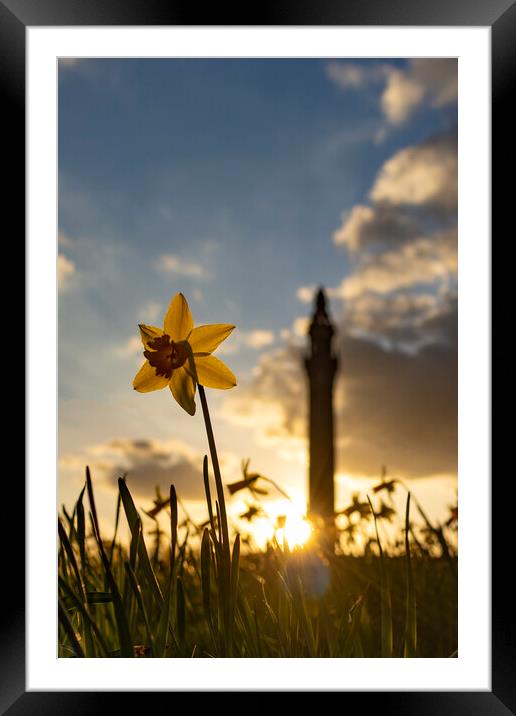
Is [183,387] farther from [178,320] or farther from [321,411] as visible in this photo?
[321,411]

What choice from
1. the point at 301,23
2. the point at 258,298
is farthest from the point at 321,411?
the point at 301,23

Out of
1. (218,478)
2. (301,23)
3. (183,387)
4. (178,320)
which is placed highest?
(301,23)

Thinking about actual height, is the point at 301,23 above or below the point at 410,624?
above

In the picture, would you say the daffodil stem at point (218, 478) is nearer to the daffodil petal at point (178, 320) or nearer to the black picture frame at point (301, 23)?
the daffodil petal at point (178, 320)

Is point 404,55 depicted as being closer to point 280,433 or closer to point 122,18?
point 122,18

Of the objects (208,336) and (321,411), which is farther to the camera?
(321,411)

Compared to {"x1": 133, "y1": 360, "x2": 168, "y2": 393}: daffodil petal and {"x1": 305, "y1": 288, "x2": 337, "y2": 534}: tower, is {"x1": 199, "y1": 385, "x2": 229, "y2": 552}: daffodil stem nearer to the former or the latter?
{"x1": 133, "y1": 360, "x2": 168, "y2": 393}: daffodil petal

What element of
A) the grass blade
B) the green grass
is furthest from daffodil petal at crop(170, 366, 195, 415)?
the grass blade
